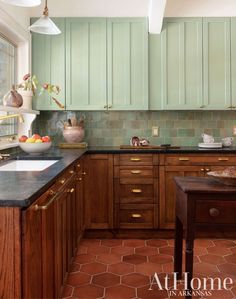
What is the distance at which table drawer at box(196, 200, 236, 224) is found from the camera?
6.49 ft

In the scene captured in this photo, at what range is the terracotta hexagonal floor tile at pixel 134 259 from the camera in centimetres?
293

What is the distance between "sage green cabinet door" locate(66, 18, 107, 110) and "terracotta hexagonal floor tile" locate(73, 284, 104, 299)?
201 cm

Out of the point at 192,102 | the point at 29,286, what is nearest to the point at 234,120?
the point at 192,102

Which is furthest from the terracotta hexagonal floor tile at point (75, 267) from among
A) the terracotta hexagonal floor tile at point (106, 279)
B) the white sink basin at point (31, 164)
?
the white sink basin at point (31, 164)

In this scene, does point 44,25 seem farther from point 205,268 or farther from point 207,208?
point 205,268

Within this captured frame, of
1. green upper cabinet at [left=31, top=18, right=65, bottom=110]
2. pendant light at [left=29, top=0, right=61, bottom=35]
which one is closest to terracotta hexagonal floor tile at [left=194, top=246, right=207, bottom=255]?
green upper cabinet at [left=31, top=18, right=65, bottom=110]

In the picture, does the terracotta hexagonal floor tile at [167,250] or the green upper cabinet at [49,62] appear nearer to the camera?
the terracotta hexagonal floor tile at [167,250]

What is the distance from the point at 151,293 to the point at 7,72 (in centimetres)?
255

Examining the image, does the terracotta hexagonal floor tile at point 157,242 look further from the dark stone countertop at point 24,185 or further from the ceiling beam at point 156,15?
the ceiling beam at point 156,15

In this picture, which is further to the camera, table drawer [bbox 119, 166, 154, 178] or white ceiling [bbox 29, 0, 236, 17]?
white ceiling [bbox 29, 0, 236, 17]

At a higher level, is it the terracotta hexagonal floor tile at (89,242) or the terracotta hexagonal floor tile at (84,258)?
the terracotta hexagonal floor tile at (89,242)

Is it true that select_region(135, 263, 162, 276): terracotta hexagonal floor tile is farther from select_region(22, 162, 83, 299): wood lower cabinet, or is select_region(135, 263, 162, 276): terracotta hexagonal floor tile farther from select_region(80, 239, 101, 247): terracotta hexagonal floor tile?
select_region(80, 239, 101, 247): terracotta hexagonal floor tile

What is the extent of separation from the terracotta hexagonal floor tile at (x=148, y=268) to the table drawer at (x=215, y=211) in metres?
0.93

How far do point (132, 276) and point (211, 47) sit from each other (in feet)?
8.50
